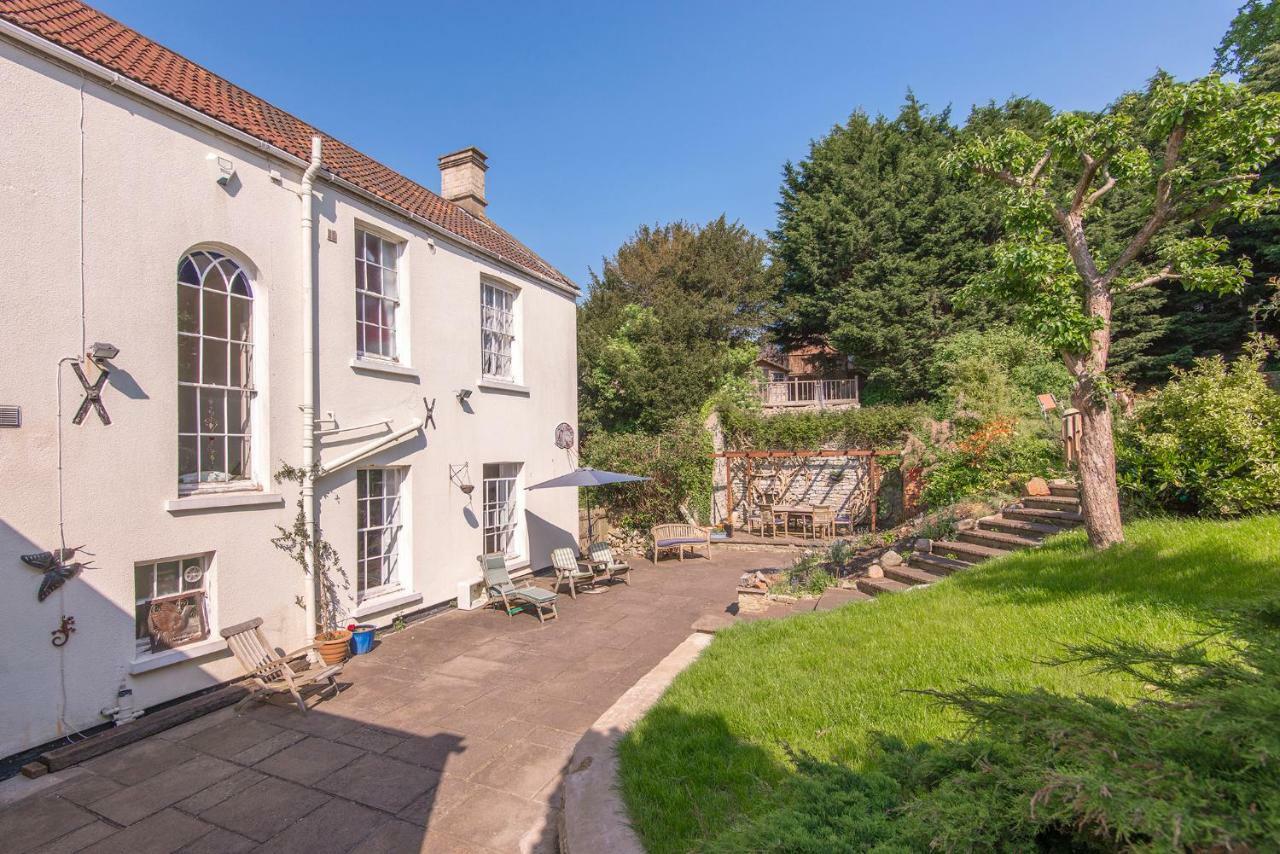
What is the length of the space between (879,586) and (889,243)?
1896 centimetres

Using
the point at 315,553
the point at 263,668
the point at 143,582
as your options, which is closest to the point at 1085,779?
the point at 263,668

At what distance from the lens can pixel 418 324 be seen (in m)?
9.75

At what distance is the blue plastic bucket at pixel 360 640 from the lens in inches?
318

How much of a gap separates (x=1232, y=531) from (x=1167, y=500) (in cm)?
207

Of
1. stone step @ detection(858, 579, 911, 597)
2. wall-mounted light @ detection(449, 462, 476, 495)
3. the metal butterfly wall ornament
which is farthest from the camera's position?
wall-mounted light @ detection(449, 462, 476, 495)

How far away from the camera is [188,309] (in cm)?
687

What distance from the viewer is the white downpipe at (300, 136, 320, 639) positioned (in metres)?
7.73

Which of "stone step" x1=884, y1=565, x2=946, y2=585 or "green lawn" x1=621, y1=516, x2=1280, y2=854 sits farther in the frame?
"stone step" x1=884, y1=565, x2=946, y2=585

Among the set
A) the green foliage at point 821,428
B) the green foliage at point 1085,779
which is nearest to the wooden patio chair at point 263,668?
the green foliage at point 1085,779

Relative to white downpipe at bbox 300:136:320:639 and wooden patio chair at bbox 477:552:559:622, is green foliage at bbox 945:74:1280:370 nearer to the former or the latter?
wooden patio chair at bbox 477:552:559:622

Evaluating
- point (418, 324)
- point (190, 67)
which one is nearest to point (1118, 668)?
point (418, 324)

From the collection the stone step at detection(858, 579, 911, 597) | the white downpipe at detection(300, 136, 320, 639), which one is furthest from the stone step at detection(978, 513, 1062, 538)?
the white downpipe at detection(300, 136, 320, 639)

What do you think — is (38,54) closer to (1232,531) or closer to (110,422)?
(110,422)

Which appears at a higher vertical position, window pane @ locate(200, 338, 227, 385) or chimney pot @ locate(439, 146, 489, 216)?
chimney pot @ locate(439, 146, 489, 216)
